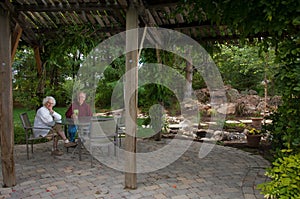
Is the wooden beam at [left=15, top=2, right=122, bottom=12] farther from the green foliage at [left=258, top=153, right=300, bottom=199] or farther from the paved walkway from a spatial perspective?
the green foliage at [left=258, top=153, right=300, bottom=199]

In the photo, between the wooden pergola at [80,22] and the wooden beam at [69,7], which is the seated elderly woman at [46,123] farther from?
the wooden beam at [69,7]

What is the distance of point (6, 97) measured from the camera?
3.15m

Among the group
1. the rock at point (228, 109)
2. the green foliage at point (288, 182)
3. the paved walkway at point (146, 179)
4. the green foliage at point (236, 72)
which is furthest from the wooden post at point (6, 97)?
the green foliage at point (236, 72)

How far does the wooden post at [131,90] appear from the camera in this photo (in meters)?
3.13

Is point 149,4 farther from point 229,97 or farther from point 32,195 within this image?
point 229,97

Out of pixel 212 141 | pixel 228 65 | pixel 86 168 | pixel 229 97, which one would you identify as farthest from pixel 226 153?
pixel 228 65

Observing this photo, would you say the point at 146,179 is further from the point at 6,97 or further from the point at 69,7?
the point at 69,7

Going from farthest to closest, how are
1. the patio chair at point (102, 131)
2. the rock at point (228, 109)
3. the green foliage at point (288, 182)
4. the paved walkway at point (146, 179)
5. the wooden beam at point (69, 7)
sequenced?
the rock at point (228, 109), the patio chair at point (102, 131), the wooden beam at point (69, 7), the paved walkway at point (146, 179), the green foliage at point (288, 182)

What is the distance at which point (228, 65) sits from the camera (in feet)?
37.0

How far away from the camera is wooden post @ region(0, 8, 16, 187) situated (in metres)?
3.13

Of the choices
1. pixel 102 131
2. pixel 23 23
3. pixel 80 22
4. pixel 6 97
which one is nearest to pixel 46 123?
pixel 102 131

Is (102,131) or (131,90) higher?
(131,90)

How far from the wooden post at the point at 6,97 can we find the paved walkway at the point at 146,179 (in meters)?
0.34

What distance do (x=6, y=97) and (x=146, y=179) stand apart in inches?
75.3
